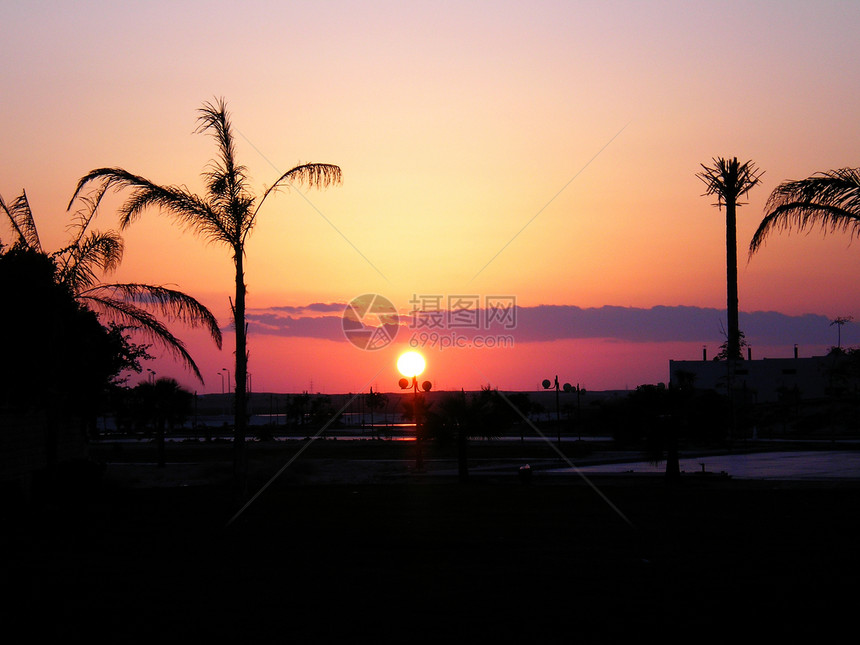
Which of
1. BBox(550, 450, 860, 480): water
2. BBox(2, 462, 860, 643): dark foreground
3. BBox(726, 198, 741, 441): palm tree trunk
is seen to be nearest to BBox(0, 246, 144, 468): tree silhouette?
BBox(2, 462, 860, 643): dark foreground

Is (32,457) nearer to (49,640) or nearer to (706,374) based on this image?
(49,640)

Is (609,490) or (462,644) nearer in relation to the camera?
(462,644)

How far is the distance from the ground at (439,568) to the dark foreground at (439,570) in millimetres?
40

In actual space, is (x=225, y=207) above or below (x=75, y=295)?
above

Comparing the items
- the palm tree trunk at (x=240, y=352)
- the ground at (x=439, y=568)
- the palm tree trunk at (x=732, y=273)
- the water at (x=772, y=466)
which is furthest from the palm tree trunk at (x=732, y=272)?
the palm tree trunk at (x=240, y=352)

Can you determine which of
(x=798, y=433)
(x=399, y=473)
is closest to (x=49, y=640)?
(x=399, y=473)

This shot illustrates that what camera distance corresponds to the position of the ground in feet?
31.8

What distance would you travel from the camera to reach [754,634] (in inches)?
359

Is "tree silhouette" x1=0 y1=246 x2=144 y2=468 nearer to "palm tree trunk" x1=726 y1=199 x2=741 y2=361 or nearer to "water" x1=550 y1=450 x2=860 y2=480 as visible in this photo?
"water" x1=550 y1=450 x2=860 y2=480

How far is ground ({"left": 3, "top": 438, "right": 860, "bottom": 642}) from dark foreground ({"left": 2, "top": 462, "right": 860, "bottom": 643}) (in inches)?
1.6

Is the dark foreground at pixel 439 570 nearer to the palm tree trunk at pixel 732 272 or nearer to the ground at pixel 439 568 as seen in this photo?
the ground at pixel 439 568

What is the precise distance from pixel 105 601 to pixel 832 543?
1188 cm

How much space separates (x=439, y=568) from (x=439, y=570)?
0.17m

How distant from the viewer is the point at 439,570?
13.0 metres
